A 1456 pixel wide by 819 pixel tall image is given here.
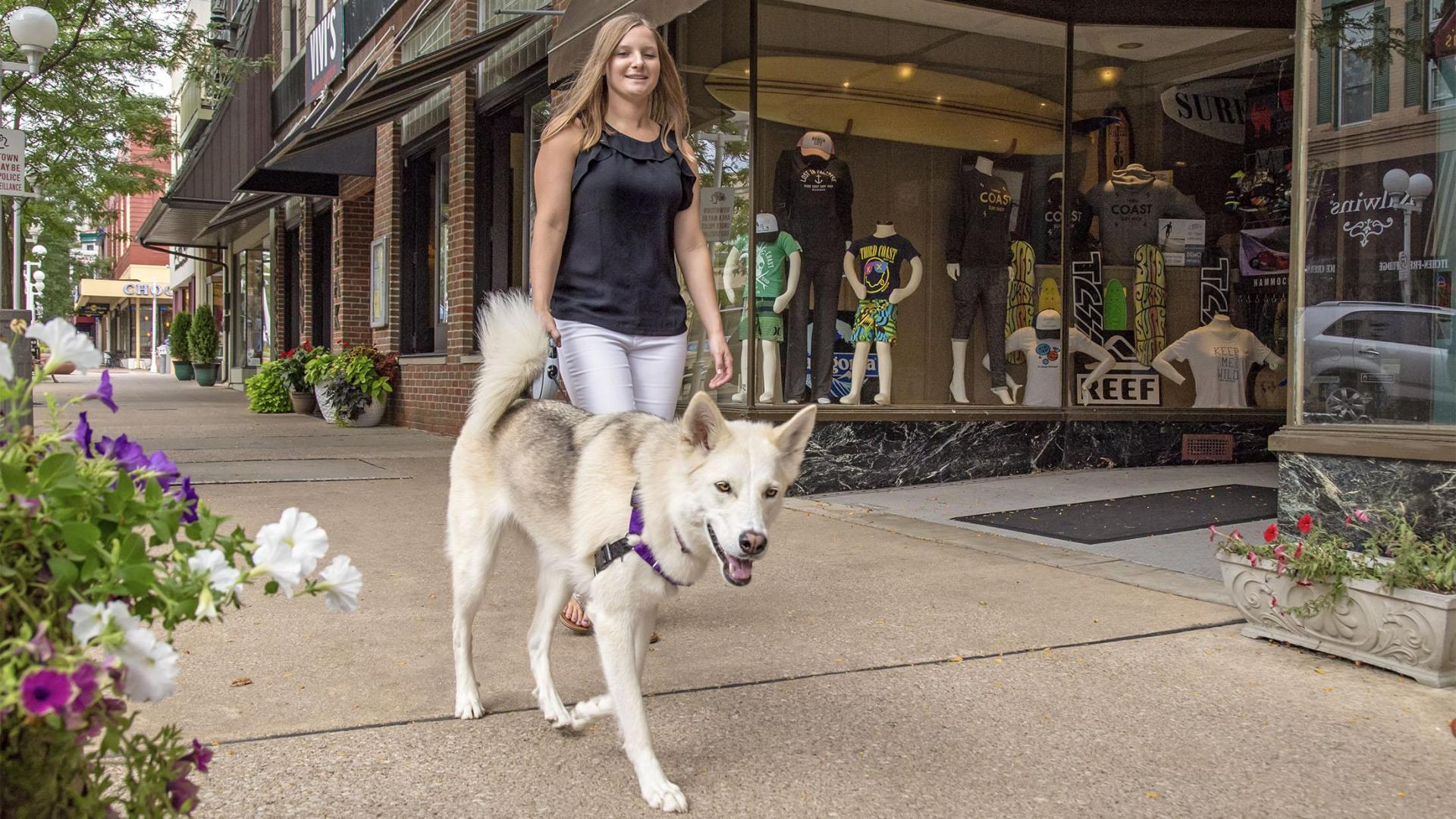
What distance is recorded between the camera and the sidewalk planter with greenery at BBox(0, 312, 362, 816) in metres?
1.29

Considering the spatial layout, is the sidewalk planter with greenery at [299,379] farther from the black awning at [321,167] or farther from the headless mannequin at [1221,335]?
the headless mannequin at [1221,335]

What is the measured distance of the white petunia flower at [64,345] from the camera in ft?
4.71

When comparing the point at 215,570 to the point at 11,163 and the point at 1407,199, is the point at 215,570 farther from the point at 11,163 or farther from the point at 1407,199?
the point at 11,163

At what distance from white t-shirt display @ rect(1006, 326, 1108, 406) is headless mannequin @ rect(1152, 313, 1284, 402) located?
2.77 feet

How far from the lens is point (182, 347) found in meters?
33.4

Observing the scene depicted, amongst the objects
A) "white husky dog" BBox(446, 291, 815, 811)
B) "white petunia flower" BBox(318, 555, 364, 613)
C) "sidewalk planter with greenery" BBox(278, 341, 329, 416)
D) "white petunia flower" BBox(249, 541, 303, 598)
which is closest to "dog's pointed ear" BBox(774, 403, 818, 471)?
"white husky dog" BBox(446, 291, 815, 811)

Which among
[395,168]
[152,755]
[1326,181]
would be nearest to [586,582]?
[152,755]

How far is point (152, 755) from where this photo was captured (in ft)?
5.18

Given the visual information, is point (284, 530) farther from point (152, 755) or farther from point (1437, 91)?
point (1437, 91)

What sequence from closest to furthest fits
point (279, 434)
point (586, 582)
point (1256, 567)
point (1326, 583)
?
point (586, 582)
point (1326, 583)
point (1256, 567)
point (279, 434)

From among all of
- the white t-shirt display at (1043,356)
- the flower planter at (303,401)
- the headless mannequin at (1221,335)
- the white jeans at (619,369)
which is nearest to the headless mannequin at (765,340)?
the white t-shirt display at (1043,356)

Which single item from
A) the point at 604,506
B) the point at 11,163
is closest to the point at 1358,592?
the point at 604,506

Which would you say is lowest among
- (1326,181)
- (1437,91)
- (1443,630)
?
(1443,630)

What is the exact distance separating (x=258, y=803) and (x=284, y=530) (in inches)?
52.0
